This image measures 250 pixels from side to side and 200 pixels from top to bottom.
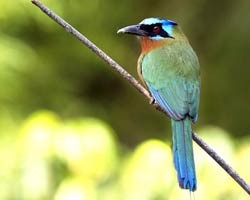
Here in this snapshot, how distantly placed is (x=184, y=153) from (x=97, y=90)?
3060 mm

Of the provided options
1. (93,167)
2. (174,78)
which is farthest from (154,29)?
(93,167)

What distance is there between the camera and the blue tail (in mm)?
2791

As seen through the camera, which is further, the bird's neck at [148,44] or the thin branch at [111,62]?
the bird's neck at [148,44]

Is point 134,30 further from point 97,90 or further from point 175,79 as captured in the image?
point 97,90

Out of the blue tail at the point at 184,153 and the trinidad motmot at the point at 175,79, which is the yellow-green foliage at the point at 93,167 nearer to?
the trinidad motmot at the point at 175,79

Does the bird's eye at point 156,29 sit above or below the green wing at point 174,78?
above

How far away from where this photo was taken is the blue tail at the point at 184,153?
2791mm

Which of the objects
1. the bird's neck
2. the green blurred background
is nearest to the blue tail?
the bird's neck

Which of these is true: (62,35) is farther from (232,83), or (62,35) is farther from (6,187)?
(6,187)

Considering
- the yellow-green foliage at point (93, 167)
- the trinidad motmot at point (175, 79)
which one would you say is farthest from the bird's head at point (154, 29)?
the yellow-green foliage at point (93, 167)

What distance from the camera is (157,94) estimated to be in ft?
11.0

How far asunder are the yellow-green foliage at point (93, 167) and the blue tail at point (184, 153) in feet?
1.92

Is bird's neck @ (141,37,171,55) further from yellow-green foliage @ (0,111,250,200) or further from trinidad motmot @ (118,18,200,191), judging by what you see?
yellow-green foliage @ (0,111,250,200)

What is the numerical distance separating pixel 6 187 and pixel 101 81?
7.70 feet
